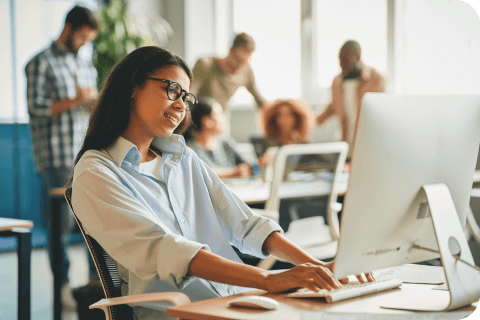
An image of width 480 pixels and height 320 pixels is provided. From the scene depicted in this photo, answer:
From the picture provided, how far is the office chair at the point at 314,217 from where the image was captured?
2361mm

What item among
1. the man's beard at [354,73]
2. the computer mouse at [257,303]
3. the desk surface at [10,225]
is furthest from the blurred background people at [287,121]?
A: the computer mouse at [257,303]

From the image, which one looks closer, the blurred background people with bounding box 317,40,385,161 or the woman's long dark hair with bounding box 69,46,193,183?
the woman's long dark hair with bounding box 69,46,193,183

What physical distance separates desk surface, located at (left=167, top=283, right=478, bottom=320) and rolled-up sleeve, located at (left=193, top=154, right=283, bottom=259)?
0.98 feet

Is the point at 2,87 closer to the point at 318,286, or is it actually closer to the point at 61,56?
the point at 61,56

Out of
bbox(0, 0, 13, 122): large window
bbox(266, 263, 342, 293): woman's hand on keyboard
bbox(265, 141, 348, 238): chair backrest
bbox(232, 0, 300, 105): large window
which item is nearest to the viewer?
bbox(266, 263, 342, 293): woman's hand on keyboard

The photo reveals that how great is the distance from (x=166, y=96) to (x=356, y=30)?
4.30m

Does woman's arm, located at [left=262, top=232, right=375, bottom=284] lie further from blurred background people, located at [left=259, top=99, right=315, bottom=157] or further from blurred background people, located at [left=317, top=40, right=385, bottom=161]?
blurred background people, located at [left=317, top=40, right=385, bottom=161]

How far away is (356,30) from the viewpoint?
17.3ft

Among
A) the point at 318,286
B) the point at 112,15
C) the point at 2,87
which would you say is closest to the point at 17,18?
the point at 2,87

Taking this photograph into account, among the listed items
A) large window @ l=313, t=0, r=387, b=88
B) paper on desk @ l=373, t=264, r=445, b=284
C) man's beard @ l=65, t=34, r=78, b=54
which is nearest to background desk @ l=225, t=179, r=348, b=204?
paper on desk @ l=373, t=264, r=445, b=284

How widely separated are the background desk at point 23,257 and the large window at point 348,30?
394 cm

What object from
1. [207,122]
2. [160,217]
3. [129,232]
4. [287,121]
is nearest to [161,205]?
[160,217]

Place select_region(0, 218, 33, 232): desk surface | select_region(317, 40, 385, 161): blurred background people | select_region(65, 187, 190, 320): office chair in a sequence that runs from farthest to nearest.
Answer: select_region(317, 40, 385, 161): blurred background people → select_region(0, 218, 33, 232): desk surface → select_region(65, 187, 190, 320): office chair

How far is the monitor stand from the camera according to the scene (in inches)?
40.6
